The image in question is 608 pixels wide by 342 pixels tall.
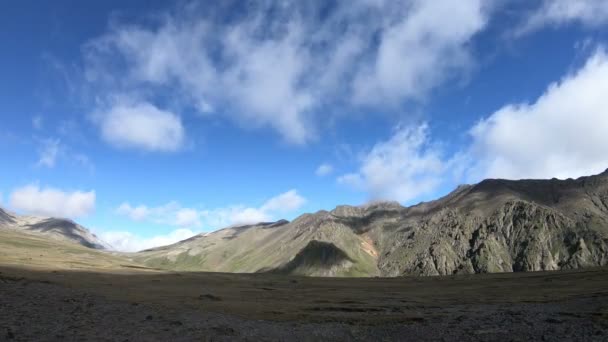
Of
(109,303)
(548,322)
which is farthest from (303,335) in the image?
(109,303)

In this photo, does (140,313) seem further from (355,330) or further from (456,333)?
(456,333)

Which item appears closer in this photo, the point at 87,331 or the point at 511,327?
the point at 87,331

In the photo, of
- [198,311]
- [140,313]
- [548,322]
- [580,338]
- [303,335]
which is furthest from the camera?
[198,311]

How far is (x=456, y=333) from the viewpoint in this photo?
32.6 m

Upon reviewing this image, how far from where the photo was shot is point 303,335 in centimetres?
3338

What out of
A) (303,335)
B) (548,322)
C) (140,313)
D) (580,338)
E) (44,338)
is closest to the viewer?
(44,338)

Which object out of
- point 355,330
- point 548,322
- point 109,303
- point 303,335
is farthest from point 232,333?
point 548,322

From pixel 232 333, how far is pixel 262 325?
5666 mm

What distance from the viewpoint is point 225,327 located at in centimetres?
3519

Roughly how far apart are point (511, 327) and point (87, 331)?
105 feet

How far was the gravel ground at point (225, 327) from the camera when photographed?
29000 millimetres

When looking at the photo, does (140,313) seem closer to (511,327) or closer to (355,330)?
(355,330)

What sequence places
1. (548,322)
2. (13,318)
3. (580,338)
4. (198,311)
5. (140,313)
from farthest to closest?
(198,311) → (140,313) → (548,322) → (13,318) → (580,338)

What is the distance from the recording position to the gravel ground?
1142 inches
